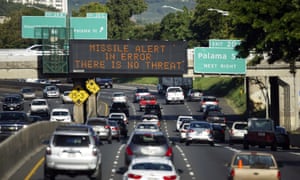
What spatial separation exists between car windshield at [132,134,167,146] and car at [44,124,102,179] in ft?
11.5

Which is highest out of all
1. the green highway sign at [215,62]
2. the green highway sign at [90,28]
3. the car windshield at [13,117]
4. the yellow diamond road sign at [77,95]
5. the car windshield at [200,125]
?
the green highway sign at [90,28]

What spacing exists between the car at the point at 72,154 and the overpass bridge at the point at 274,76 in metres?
44.1

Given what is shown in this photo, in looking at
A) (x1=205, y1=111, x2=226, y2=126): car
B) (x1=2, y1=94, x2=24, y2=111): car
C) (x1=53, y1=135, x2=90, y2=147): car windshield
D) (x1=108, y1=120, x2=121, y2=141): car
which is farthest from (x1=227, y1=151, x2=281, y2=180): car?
(x1=2, y1=94, x2=24, y2=111): car

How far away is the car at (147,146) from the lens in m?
33.4

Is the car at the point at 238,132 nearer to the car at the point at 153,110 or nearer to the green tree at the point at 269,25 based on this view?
the green tree at the point at 269,25

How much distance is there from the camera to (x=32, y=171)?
35281mm

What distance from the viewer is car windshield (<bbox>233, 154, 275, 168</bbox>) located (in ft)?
94.3

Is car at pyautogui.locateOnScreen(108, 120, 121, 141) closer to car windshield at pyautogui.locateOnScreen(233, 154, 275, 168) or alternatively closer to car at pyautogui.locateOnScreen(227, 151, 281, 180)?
car windshield at pyautogui.locateOnScreen(233, 154, 275, 168)

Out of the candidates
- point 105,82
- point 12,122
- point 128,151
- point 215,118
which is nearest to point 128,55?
point 215,118

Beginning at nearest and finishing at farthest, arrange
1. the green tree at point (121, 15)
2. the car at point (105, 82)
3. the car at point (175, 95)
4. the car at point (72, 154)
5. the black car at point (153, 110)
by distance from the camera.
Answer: the car at point (72, 154), the black car at point (153, 110), the car at point (175, 95), the car at point (105, 82), the green tree at point (121, 15)

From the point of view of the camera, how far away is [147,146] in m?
33.5

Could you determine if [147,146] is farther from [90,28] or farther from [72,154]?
[90,28]

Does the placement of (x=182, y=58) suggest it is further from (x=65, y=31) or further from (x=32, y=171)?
(x=32, y=171)

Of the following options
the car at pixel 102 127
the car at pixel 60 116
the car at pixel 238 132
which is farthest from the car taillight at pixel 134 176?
the car at pixel 60 116
